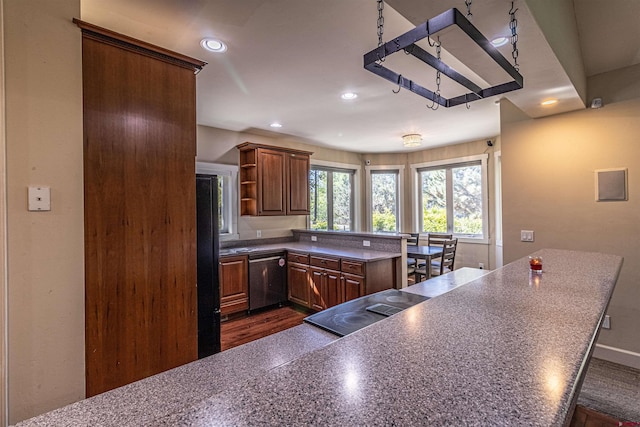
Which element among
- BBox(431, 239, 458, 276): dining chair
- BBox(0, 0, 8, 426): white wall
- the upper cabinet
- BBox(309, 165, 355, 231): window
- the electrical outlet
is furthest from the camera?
BBox(309, 165, 355, 231): window

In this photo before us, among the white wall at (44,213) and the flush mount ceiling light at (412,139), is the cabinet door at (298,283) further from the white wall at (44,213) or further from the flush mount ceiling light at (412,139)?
the white wall at (44,213)

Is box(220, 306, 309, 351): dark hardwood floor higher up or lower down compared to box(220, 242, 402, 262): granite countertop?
lower down

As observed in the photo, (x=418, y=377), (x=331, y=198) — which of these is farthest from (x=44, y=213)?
(x=331, y=198)

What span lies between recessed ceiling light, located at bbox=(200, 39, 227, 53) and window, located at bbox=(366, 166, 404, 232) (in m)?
4.63

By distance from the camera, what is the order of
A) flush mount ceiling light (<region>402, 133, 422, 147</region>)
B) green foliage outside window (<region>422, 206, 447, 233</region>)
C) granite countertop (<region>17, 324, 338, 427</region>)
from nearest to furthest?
granite countertop (<region>17, 324, 338, 427</region>), flush mount ceiling light (<region>402, 133, 422, 147</region>), green foliage outside window (<region>422, 206, 447, 233</region>)

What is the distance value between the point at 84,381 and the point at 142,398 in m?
0.90

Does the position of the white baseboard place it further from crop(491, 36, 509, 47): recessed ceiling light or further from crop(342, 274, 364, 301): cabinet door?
crop(491, 36, 509, 47): recessed ceiling light

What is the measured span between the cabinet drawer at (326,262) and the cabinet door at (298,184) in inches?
41.3

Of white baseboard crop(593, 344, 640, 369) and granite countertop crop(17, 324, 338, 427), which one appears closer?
granite countertop crop(17, 324, 338, 427)

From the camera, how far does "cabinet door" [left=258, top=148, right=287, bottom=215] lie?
4.43m

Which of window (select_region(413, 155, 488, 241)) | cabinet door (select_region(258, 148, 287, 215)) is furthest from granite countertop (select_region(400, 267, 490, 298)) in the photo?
window (select_region(413, 155, 488, 241))

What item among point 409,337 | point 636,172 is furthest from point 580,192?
point 409,337

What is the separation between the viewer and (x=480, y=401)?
554mm

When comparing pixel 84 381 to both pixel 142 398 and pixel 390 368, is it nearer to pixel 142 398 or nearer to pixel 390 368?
pixel 142 398
